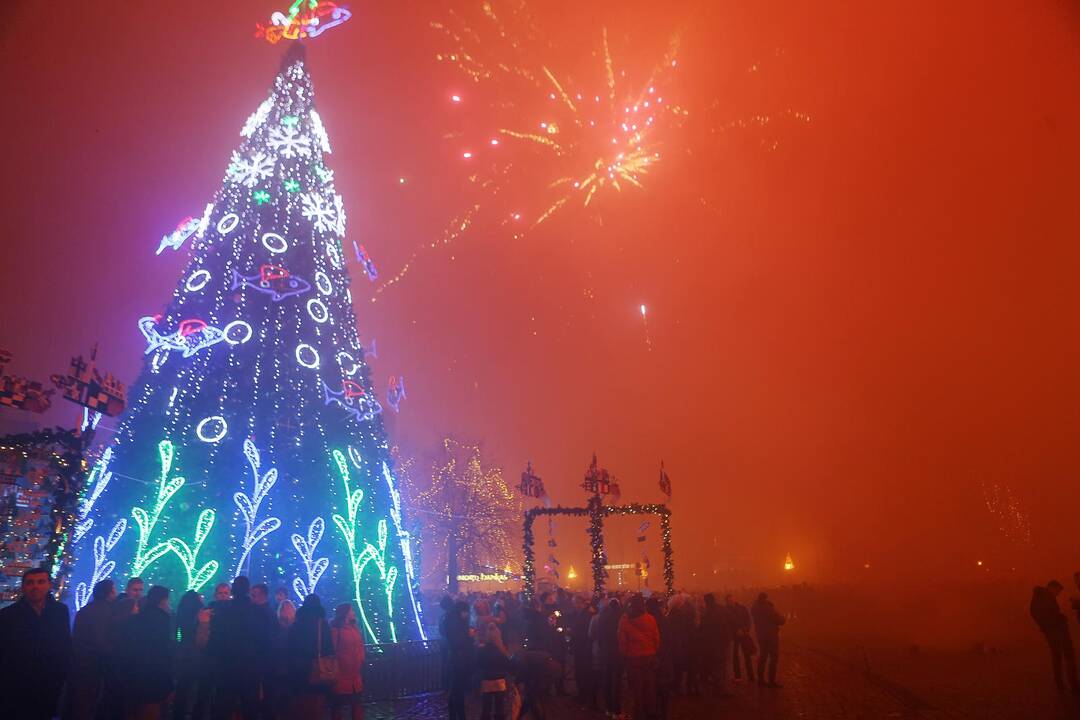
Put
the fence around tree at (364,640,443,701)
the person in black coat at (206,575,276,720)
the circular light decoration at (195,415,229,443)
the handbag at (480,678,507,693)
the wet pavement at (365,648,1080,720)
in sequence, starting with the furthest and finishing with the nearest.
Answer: the circular light decoration at (195,415,229,443) < the fence around tree at (364,640,443,701) < the wet pavement at (365,648,1080,720) < the handbag at (480,678,507,693) < the person in black coat at (206,575,276,720)

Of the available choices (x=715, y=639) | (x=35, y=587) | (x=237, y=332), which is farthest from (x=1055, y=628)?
(x=237, y=332)

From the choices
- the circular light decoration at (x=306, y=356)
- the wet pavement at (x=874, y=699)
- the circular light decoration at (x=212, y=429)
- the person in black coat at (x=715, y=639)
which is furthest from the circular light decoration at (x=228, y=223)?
the person in black coat at (x=715, y=639)

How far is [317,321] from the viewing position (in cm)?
1405

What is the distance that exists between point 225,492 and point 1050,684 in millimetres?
15259

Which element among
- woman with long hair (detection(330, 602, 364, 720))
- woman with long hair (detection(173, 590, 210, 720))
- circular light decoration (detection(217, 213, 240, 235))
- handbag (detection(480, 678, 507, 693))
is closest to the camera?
woman with long hair (detection(330, 602, 364, 720))

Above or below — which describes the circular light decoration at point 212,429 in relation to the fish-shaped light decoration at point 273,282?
below

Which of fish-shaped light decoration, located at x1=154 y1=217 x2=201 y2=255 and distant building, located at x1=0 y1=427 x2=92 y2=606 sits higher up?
fish-shaped light decoration, located at x1=154 y1=217 x2=201 y2=255

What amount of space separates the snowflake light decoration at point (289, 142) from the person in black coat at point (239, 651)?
1108cm

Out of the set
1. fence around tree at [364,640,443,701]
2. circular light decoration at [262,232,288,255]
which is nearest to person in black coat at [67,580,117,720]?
fence around tree at [364,640,443,701]

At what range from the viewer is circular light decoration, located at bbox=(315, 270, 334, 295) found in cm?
1438

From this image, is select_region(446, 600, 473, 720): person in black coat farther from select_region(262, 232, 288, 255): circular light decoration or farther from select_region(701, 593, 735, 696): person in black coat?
select_region(262, 232, 288, 255): circular light decoration

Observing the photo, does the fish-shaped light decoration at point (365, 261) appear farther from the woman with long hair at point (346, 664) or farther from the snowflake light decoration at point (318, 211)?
the woman with long hair at point (346, 664)

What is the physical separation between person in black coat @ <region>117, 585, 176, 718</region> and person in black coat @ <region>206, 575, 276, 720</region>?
49 centimetres

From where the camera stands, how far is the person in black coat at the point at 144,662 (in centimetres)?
670
